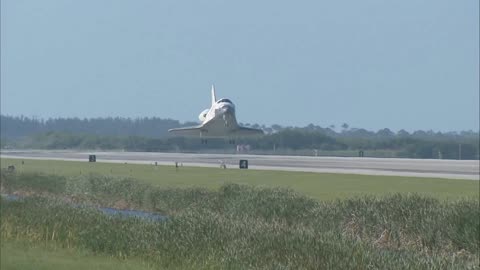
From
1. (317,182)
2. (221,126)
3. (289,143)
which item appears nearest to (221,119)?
(221,126)

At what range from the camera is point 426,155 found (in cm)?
9125

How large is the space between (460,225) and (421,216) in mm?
1329

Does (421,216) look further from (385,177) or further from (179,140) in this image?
(179,140)

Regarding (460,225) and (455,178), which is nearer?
(460,225)

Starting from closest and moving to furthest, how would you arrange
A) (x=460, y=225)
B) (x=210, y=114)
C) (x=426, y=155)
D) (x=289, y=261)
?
(x=289, y=261) → (x=460, y=225) → (x=210, y=114) → (x=426, y=155)

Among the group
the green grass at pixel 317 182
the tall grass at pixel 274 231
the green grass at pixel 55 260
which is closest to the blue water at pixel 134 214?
the tall grass at pixel 274 231

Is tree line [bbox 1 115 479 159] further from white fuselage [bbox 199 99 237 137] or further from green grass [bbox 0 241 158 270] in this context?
green grass [bbox 0 241 158 270]

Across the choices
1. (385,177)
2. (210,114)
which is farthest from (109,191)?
(210,114)

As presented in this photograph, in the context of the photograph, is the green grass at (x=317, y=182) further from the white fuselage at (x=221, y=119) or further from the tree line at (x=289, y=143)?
the tree line at (x=289, y=143)

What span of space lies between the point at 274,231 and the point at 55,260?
547 cm

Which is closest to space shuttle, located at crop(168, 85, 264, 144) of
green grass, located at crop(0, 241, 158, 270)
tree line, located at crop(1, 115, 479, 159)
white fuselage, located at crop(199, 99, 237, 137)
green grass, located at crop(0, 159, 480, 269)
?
white fuselage, located at crop(199, 99, 237, 137)

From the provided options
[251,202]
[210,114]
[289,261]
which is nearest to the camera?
[289,261]

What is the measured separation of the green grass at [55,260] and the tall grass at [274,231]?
595 millimetres

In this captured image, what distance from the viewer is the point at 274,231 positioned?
62.1ft
